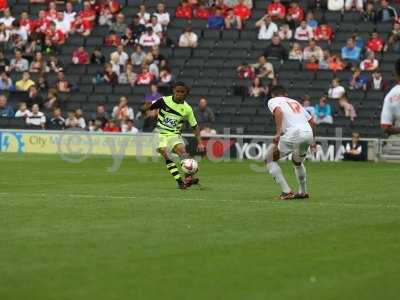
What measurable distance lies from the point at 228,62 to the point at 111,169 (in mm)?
11205

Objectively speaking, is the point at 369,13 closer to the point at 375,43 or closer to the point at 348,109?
the point at 375,43

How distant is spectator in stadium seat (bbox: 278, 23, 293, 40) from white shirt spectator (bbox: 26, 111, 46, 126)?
8102 millimetres

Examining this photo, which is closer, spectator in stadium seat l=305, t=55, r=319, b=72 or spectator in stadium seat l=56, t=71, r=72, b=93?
spectator in stadium seat l=305, t=55, r=319, b=72

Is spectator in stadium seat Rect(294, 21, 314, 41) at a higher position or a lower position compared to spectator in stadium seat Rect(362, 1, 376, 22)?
lower

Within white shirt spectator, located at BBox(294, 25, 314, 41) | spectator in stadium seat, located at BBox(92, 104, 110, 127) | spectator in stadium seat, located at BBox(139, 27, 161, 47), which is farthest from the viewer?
spectator in stadium seat, located at BBox(139, 27, 161, 47)

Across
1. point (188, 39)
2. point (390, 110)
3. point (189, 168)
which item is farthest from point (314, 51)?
point (390, 110)

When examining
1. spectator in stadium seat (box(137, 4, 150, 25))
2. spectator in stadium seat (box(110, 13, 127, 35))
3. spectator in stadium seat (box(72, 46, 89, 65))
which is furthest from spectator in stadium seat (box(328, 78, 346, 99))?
spectator in stadium seat (box(72, 46, 89, 65))

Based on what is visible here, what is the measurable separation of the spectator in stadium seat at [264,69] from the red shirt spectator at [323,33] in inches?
71.3

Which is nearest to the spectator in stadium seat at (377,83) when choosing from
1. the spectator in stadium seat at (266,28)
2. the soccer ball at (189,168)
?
the spectator in stadium seat at (266,28)

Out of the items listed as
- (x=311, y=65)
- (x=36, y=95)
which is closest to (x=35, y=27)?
(x=36, y=95)

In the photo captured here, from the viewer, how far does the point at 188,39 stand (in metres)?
38.9

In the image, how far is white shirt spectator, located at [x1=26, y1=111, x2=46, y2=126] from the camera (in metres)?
37.4

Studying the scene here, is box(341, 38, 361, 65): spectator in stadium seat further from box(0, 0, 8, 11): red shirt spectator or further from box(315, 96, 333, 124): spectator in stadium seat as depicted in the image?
box(0, 0, 8, 11): red shirt spectator

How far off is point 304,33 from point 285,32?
2.33ft
